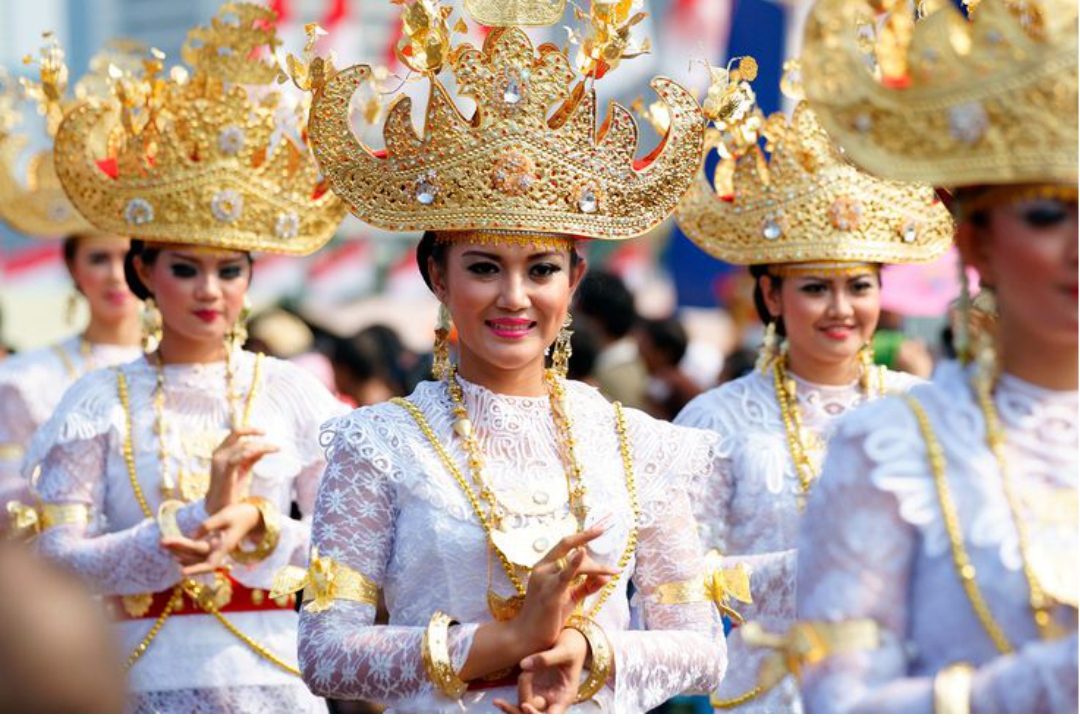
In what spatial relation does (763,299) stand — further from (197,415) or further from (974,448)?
(974,448)

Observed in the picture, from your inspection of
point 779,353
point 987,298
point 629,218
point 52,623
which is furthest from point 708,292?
point 52,623

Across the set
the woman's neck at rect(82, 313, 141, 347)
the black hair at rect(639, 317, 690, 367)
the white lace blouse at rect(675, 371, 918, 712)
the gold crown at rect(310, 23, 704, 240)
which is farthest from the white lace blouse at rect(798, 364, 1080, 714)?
the black hair at rect(639, 317, 690, 367)

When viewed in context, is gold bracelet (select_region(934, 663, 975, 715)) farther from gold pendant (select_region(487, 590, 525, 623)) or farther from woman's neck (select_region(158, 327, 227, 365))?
woman's neck (select_region(158, 327, 227, 365))

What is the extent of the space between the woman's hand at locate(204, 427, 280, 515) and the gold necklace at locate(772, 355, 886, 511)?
1.53 meters

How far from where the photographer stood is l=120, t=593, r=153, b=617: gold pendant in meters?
5.69

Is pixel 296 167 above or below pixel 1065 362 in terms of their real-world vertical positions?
above

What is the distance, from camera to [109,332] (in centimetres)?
760

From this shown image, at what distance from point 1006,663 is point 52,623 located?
5.10 ft

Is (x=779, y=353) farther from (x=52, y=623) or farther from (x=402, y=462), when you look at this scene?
(x=52, y=623)

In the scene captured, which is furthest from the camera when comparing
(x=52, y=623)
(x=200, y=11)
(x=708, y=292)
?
(x=200, y=11)

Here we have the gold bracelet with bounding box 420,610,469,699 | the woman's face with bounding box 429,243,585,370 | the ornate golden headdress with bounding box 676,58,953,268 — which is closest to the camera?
the gold bracelet with bounding box 420,610,469,699

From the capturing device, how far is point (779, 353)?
602 cm

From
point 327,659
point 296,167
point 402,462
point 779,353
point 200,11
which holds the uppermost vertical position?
point 200,11

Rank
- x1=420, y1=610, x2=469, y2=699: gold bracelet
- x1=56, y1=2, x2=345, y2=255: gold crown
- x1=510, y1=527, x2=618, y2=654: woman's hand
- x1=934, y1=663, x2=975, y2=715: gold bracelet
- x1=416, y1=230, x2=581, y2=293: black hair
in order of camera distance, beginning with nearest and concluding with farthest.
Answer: x1=934, y1=663, x2=975, y2=715: gold bracelet < x1=510, y1=527, x2=618, y2=654: woman's hand < x1=420, y1=610, x2=469, y2=699: gold bracelet < x1=416, y1=230, x2=581, y2=293: black hair < x1=56, y1=2, x2=345, y2=255: gold crown
